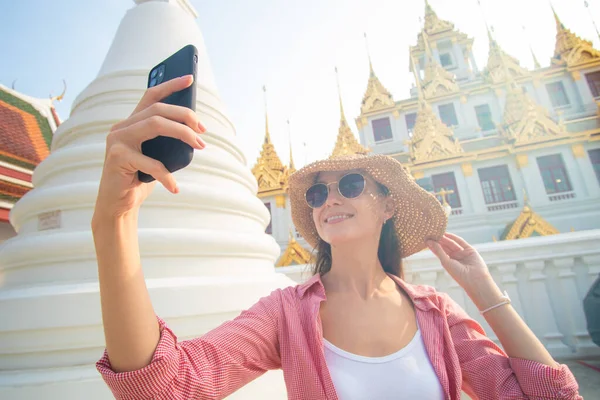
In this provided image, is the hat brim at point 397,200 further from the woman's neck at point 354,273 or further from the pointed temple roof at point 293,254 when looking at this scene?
the pointed temple roof at point 293,254

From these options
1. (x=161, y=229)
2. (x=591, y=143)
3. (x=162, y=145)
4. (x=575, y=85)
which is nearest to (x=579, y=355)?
(x=161, y=229)

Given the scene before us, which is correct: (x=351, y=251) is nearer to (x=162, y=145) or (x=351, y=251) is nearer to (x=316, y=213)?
(x=316, y=213)

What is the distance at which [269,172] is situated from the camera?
45.2 feet

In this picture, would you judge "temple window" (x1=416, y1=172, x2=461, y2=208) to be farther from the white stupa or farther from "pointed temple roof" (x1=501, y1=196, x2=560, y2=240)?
the white stupa

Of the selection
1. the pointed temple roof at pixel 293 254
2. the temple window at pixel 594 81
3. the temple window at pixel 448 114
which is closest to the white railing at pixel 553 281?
the pointed temple roof at pixel 293 254

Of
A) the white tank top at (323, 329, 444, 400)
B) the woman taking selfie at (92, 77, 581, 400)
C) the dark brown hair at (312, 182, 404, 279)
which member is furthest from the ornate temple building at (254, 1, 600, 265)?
the white tank top at (323, 329, 444, 400)

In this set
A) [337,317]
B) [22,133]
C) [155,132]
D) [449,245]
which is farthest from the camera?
[22,133]

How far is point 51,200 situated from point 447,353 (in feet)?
5.55

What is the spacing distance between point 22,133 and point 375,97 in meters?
14.6

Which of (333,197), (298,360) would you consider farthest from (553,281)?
(298,360)

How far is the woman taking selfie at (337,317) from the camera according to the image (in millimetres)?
517

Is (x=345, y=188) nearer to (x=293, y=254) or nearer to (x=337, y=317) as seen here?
(x=337, y=317)

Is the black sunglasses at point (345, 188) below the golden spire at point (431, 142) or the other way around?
below

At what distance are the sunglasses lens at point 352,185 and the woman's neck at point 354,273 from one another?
173 mm
